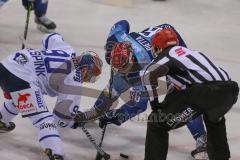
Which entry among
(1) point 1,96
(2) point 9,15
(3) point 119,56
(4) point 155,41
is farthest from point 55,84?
(2) point 9,15

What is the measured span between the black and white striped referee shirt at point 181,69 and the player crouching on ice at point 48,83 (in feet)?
1.45

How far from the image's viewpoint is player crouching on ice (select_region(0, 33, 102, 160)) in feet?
9.49

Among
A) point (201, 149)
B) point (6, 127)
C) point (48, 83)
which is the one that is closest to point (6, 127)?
point (6, 127)

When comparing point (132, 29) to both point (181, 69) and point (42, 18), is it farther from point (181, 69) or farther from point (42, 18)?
point (181, 69)

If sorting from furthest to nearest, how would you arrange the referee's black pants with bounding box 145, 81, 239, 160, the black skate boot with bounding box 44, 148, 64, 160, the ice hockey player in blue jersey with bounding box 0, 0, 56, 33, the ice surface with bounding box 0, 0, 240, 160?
the ice hockey player in blue jersey with bounding box 0, 0, 56, 33, the ice surface with bounding box 0, 0, 240, 160, the black skate boot with bounding box 44, 148, 64, 160, the referee's black pants with bounding box 145, 81, 239, 160

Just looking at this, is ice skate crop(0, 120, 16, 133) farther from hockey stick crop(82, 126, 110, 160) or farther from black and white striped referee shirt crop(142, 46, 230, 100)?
black and white striped referee shirt crop(142, 46, 230, 100)

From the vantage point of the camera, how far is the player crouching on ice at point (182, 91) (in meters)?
2.68

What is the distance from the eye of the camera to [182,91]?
2.70 metres

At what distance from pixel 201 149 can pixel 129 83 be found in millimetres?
530

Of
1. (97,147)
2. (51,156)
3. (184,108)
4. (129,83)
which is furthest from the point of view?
(129,83)

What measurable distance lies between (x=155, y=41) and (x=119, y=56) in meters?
0.26

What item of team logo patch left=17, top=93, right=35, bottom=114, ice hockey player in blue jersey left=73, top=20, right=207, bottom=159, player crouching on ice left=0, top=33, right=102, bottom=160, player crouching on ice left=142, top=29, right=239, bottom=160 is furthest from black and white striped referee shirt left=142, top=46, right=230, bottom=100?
team logo patch left=17, top=93, right=35, bottom=114

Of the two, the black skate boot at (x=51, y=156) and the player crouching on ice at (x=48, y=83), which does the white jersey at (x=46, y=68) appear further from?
the black skate boot at (x=51, y=156)

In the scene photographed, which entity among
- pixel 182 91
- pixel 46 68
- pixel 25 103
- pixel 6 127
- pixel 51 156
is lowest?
pixel 6 127
